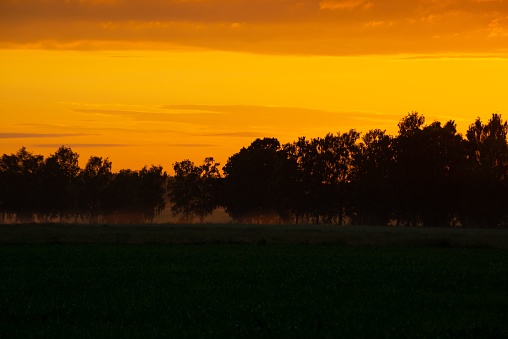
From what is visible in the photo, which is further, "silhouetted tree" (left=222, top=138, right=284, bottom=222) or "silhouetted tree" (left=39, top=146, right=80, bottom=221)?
"silhouetted tree" (left=39, top=146, right=80, bottom=221)

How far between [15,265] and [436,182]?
107539 millimetres

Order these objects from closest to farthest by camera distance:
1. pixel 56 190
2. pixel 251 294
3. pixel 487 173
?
pixel 251 294
pixel 487 173
pixel 56 190

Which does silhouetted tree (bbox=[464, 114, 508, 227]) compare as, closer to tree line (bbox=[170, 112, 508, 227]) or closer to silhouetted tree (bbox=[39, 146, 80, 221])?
tree line (bbox=[170, 112, 508, 227])

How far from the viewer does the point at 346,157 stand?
170125mm

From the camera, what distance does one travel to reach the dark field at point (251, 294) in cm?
2288

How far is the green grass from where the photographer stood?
74.8ft

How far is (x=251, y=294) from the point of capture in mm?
30891

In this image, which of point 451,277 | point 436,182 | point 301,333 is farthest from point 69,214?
point 301,333

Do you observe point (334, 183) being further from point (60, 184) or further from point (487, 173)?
point (60, 184)

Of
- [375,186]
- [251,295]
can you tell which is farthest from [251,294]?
[375,186]

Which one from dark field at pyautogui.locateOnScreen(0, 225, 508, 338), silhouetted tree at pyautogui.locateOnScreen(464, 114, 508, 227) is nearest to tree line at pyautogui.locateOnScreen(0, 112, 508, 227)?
silhouetted tree at pyautogui.locateOnScreen(464, 114, 508, 227)

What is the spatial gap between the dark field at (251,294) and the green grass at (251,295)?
0.06 metres

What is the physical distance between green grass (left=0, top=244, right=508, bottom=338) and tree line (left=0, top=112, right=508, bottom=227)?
91.8m

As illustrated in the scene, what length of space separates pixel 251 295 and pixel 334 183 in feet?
439
